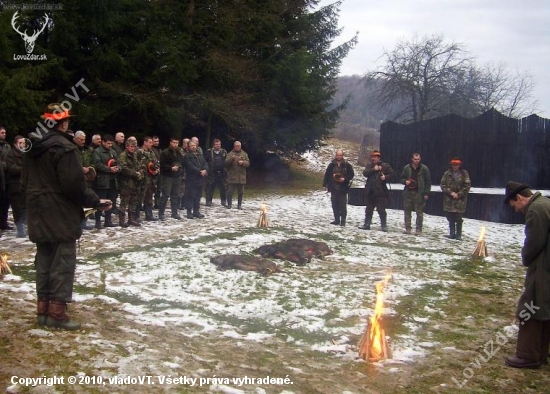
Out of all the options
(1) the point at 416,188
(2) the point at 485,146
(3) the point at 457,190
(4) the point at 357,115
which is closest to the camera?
(3) the point at 457,190

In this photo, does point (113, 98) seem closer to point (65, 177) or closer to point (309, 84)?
point (309, 84)

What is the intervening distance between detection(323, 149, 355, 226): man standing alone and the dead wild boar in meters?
5.07

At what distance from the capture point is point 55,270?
507cm

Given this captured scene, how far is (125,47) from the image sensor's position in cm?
1973

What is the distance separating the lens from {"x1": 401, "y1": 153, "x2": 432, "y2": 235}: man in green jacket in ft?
41.1

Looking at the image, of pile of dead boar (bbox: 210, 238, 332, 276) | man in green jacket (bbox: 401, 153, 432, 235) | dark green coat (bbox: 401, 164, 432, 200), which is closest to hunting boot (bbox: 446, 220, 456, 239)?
man in green jacket (bbox: 401, 153, 432, 235)

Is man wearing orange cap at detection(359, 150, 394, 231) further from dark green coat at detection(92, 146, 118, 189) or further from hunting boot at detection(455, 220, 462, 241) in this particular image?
dark green coat at detection(92, 146, 118, 189)

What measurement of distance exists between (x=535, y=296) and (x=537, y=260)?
0.34 m

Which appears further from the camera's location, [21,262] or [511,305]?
[21,262]

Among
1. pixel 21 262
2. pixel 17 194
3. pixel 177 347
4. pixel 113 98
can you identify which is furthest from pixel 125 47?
pixel 177 347

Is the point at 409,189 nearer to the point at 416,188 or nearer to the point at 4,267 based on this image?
the point at 416,188

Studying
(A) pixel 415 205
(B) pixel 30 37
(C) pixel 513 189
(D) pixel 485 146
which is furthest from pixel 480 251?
(B) pixel 30 37

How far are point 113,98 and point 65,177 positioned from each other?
15.2 metres

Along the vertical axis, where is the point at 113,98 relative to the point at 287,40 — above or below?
below
